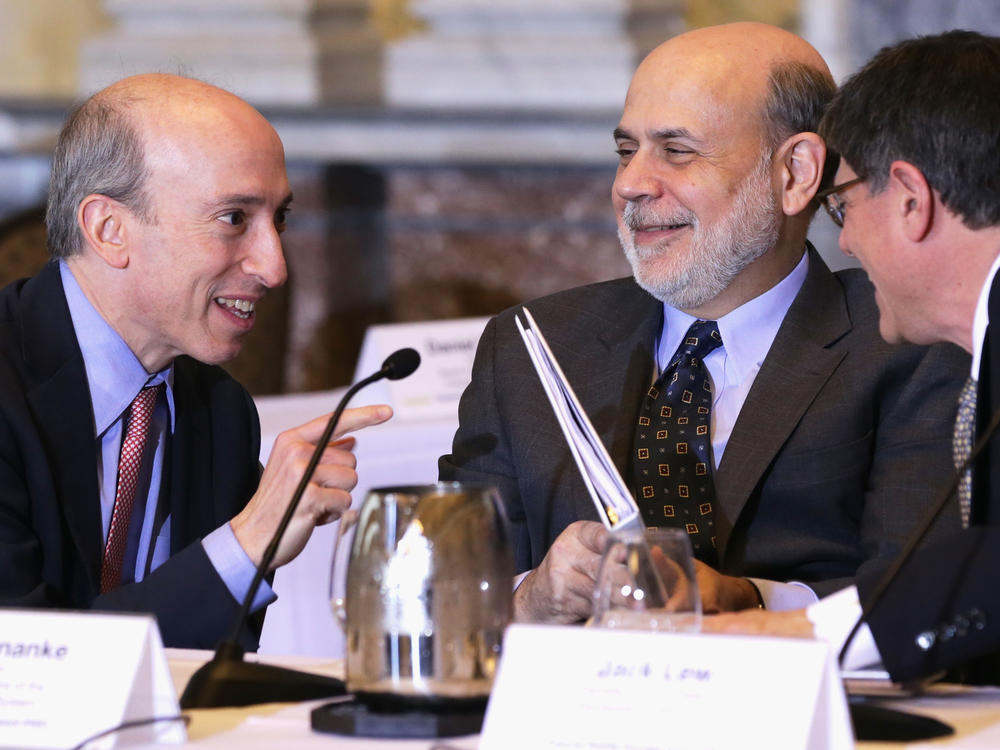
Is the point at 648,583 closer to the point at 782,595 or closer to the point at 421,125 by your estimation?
the point at 782,595

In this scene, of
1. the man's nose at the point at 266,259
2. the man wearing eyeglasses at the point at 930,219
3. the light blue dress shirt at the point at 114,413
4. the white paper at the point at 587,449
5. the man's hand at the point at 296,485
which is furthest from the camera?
the man's nose at the point at 266,259

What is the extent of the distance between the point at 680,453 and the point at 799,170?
51 centimetres

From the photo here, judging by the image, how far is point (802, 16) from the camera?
474cm

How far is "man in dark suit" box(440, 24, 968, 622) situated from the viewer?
7.07 feet

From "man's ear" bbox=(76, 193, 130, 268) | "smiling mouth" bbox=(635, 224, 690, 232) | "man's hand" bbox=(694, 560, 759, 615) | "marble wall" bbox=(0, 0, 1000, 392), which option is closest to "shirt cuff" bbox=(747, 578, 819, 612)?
"man's hand" bbox=(694, 560, 759, 615)

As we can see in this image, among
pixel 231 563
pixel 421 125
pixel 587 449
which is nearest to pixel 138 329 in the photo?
pixel 231 563

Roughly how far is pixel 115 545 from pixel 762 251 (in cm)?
107

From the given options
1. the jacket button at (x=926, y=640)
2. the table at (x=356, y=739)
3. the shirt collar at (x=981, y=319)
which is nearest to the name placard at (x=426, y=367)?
the shirt collar at (x=981, y=319)

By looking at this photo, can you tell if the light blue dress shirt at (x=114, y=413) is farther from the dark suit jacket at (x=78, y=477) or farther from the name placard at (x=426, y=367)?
the name placard at (x=426, y=367)

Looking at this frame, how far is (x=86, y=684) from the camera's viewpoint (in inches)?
49.9

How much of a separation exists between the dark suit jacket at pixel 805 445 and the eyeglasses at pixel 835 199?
30 centimetres

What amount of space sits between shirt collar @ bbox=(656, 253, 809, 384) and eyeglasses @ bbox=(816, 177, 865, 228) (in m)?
0.34

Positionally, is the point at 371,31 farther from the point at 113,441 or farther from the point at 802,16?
the point at 113,441

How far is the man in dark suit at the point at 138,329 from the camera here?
2.00 m
